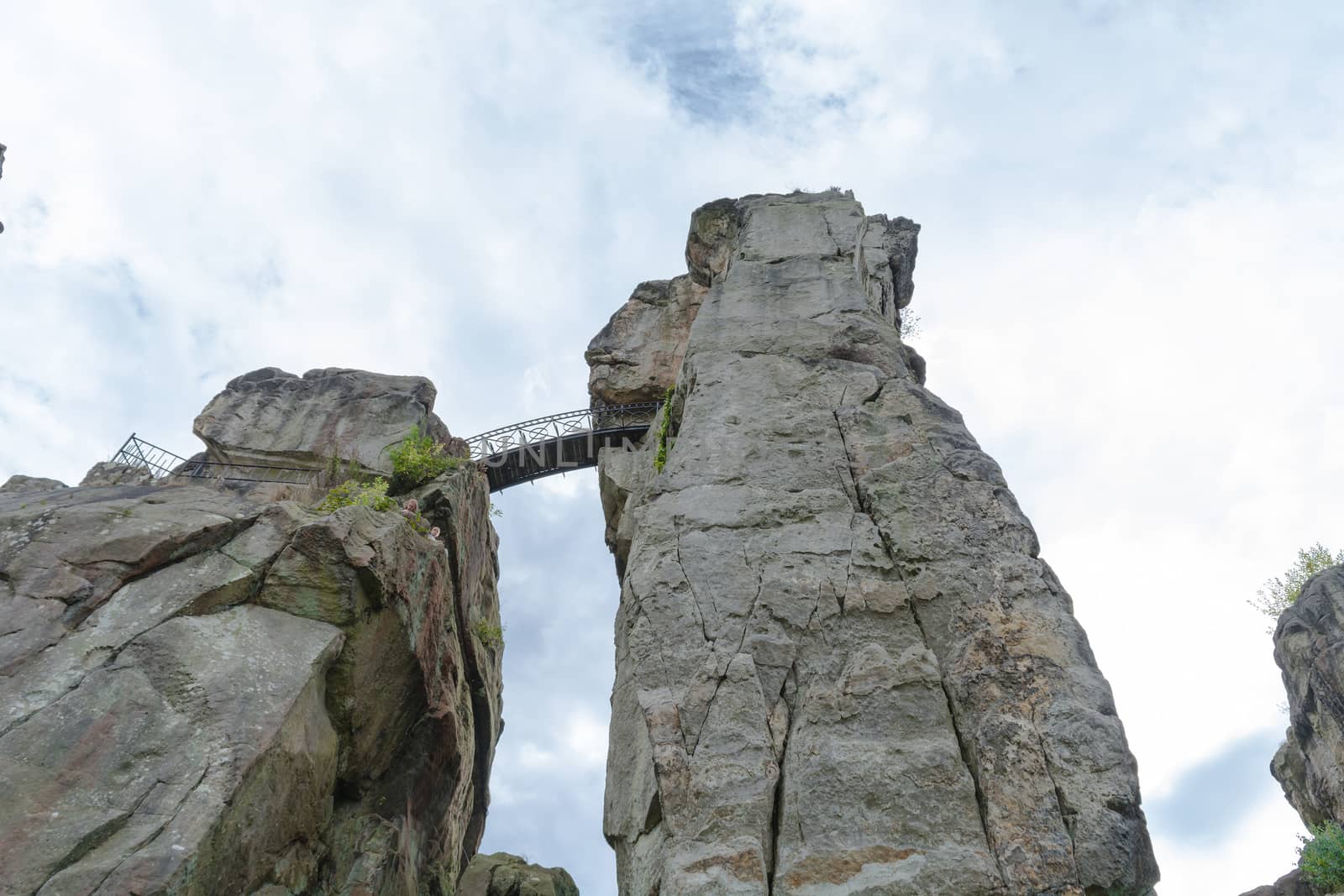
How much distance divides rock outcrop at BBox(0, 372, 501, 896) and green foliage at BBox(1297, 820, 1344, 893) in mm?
14016

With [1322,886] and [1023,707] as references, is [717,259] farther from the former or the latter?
[1322,886]

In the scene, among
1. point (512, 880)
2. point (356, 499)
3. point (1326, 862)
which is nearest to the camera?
point (356, 499)

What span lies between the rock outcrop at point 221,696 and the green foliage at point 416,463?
237 centimetres

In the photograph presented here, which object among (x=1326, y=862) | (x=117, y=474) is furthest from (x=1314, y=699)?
(x=117, y=474)

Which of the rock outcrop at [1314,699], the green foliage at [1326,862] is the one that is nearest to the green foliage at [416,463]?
the green foliage at [1326,862]

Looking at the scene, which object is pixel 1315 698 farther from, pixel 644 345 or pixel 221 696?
pixel 221 696

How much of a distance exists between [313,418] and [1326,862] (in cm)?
1936

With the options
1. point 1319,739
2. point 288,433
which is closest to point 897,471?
Answer: point 288,433

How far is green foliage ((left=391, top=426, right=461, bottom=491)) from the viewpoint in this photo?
59.8 feet

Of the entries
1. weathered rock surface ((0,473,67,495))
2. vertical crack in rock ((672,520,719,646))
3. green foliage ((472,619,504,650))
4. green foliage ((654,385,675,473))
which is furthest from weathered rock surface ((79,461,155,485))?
vertical crack in rock ((672,520,719,646))

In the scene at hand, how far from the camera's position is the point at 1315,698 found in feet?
67.5

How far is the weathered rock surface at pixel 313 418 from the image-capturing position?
1942cm

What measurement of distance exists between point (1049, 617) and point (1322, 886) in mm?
10745

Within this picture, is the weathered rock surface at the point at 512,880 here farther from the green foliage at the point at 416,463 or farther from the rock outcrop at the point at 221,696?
the green foliage at the point at 416,463
